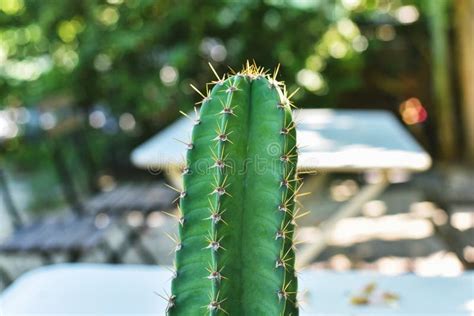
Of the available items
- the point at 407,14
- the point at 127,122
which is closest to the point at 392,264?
the point at 127,122

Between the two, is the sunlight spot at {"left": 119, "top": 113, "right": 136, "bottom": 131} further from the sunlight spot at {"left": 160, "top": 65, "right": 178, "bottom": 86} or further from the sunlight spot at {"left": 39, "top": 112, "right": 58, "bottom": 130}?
the sunlight spot at {"left": 39, "top": 112, "right": 58, "bottom": 130}

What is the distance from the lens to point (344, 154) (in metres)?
3.93

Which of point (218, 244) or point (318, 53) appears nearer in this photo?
point (218, 244)

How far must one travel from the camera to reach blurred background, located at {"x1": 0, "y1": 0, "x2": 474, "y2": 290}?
710cm

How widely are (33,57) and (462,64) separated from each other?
518cm

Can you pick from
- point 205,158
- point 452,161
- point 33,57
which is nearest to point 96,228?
point 205,158

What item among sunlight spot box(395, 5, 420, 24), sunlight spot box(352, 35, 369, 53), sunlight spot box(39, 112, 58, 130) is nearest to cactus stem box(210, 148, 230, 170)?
sunlight spot box(39, 112, 58, 130)

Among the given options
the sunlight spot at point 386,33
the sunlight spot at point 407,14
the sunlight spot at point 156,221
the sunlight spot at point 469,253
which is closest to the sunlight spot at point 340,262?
the sunlight spot at point 469,253

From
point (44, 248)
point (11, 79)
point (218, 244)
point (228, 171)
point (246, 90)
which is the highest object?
point (11, 79)

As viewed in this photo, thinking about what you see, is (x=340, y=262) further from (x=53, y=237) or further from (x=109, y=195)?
(x=53, y=237)

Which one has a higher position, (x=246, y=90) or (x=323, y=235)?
(x=323, y=235)

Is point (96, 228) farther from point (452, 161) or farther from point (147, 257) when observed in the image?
point (452, 161)

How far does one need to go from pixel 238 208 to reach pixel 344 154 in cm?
254

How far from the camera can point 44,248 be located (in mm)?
3986
